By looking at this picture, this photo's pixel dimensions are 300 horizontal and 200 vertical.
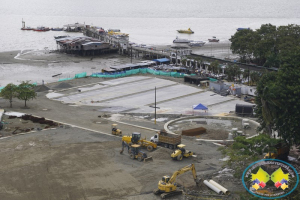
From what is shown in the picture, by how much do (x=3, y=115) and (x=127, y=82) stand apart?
27.2 meters

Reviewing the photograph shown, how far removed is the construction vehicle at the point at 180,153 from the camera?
1506 inches

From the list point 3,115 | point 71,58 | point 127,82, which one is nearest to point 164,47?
point 71,58

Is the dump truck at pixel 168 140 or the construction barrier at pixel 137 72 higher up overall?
the construction barrier at pixel 137 72

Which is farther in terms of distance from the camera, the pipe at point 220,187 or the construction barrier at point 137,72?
the construction barrier at point 137,72

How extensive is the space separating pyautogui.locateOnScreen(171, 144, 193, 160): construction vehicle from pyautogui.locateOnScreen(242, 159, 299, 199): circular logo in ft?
25.7

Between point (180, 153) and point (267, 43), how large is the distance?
2217 inches

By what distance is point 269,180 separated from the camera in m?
30.4

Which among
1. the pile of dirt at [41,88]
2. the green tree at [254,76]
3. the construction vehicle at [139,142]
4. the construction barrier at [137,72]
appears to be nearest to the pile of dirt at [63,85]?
the pile of dirt at [41,88]

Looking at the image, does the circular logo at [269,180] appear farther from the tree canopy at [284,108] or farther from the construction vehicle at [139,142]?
the construction vehicle at [139,142]

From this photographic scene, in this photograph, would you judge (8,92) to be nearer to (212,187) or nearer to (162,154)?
(162,154)

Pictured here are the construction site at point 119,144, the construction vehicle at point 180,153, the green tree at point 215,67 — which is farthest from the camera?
the green tree at point 215,67

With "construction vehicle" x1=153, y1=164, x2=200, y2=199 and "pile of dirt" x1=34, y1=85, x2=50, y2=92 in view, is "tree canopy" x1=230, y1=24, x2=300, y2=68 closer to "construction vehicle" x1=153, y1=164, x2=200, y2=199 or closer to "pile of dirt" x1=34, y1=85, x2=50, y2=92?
"pile of dirt" x1=34, y1=85, x2=50, y2=92

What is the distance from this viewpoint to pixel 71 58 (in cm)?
11212

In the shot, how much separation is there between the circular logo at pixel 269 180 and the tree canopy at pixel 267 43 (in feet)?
176
